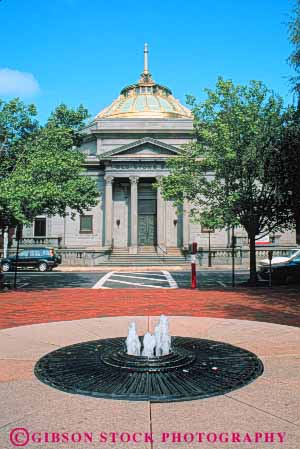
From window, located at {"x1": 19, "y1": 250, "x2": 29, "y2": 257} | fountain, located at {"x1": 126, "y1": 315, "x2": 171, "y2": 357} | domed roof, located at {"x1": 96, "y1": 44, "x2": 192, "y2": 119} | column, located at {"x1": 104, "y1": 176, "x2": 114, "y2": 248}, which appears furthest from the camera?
domed roof, located at {"x1": 96, "y1": 44, "x2": 192, "y2": 119}

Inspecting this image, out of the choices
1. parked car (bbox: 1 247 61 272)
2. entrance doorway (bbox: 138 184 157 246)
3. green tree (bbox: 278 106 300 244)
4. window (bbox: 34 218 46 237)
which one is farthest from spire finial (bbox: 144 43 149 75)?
green tree (bbox: 278 106 300 244)

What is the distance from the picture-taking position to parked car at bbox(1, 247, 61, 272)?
112 ft

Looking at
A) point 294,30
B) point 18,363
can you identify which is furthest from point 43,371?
point 294,30

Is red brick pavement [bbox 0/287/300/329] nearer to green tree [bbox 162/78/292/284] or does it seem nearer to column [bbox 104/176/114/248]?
green tree [bbox 162/78/292/284]

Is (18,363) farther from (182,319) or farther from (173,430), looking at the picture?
(182,319)

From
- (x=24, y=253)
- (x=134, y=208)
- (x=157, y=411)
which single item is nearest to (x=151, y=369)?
(x=157, y=411)

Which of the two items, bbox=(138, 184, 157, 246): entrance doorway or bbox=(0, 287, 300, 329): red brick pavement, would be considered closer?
bbox=(0, 287, 300, 329): red brick pavement

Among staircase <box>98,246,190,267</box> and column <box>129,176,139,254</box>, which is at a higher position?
column <box>129,176,139,254</box>

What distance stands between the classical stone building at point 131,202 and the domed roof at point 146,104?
83 cm

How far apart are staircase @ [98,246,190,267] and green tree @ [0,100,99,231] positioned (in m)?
19.3

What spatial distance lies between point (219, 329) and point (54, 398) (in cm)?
457

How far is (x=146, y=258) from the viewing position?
41688 millimetres

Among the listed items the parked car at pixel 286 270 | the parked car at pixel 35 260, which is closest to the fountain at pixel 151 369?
the parked car at pixel 286 270

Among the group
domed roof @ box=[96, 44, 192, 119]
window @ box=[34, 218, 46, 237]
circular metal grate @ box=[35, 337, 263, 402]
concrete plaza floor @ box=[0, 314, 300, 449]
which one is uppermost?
domed roof @ box=[96, 44, 192, 119]
